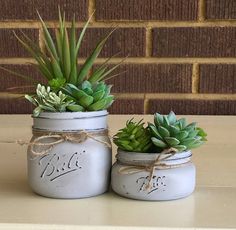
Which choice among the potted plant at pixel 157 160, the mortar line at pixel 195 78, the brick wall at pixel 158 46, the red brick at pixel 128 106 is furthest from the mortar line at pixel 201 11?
the potted plant at pixel 157 160

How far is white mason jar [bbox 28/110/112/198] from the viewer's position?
2.01 ft

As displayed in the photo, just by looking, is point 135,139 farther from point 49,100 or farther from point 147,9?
point 147,9

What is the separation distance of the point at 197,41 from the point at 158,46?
0.32 feet

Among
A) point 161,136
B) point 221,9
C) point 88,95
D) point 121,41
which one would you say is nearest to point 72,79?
point 88,95

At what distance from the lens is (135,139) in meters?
0.62

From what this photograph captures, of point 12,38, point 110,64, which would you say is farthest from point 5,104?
point 110,64

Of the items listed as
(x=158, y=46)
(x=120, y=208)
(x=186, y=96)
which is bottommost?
(x=120, y=208)

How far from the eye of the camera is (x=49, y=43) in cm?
65

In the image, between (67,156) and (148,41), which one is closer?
(67,156)

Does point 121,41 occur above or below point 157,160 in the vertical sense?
above

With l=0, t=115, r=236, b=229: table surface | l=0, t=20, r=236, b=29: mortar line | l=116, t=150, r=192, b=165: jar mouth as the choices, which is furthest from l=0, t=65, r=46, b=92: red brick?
l=116, t=150, r=192, b=165: jar mouth

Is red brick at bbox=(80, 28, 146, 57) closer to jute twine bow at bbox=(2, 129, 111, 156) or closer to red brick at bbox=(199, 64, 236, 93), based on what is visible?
red brick at bbox=(199, 64, 236, 93)

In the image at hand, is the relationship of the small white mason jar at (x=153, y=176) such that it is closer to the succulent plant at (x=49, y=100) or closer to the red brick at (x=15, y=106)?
the succulent plant at (x=49, y=100)

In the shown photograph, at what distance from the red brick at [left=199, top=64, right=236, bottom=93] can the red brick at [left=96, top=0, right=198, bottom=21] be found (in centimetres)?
14
